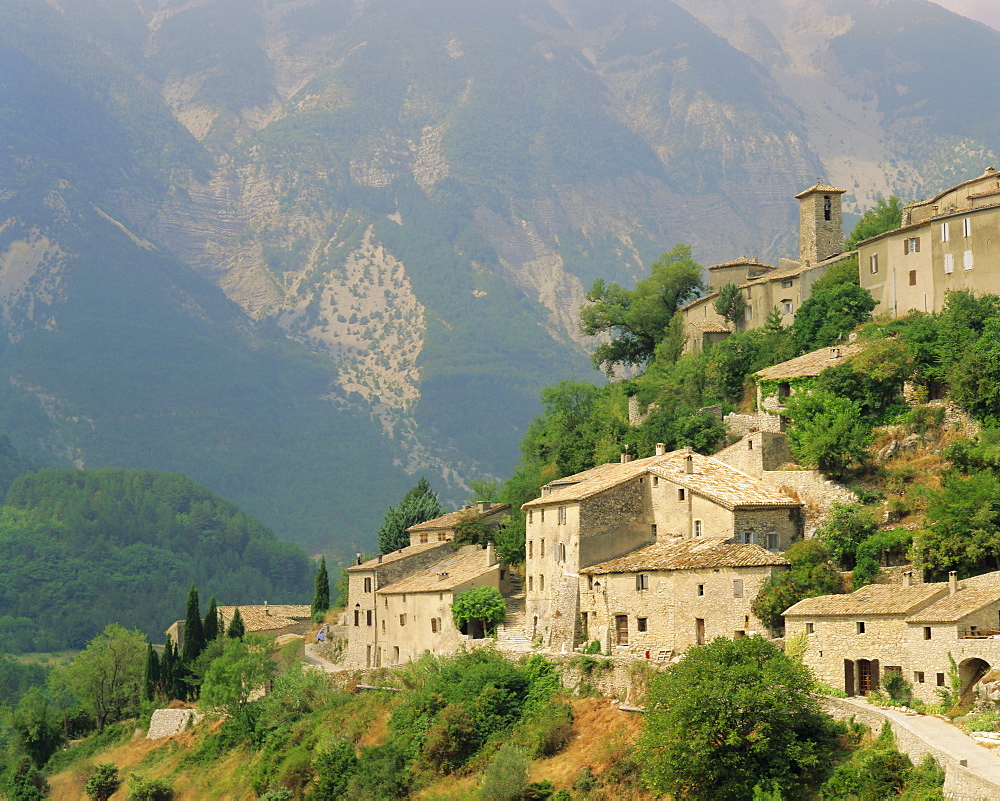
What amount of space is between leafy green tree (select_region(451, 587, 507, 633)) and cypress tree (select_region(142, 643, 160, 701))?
28148mm

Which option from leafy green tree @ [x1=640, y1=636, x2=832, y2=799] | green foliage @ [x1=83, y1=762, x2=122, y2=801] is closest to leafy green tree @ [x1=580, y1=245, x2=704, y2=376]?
green foliage @ [x1=83, y1=762, x2=122, y2=801]

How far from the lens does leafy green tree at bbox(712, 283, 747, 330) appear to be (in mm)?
87062

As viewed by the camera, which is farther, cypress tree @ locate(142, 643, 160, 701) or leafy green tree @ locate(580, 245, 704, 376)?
leafy green tree @ locate(580, 245, 704, 376)

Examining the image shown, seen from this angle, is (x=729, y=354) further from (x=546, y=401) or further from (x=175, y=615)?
(x=175, y=615)

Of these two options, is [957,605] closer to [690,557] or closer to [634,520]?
[690,557]

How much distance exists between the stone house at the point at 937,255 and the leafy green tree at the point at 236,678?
124 feet

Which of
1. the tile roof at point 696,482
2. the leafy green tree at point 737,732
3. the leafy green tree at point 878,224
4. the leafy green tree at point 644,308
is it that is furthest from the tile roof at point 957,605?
the leafy green tree at point 644,308

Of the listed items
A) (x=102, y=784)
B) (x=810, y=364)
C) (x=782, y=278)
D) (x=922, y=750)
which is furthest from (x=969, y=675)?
(x=102, y=784)

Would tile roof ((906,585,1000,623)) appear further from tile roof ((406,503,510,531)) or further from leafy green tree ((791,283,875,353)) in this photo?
tile roof ((406,503,510,531))

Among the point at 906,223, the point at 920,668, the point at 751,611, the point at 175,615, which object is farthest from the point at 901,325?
the point at 175,615

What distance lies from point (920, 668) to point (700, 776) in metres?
8.04

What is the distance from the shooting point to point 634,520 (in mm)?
63656

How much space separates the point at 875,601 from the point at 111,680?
5845 cm

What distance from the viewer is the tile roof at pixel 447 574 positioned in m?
69.8
